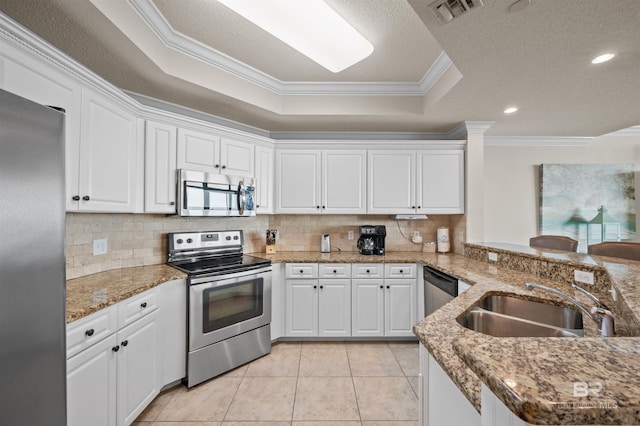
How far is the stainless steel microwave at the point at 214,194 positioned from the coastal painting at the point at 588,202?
3.88 metres

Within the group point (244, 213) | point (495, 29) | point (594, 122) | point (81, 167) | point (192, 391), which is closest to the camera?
point (495, 29)

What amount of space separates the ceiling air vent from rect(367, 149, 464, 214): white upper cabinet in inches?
70.6

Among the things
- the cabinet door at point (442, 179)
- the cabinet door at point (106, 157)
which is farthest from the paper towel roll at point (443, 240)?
the cabinet door at point (106, 157)

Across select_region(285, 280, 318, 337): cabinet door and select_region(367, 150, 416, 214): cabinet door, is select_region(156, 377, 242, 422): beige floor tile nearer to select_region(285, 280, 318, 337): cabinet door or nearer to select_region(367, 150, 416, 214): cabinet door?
select_region(285, 280, 318, 337): cabinet door

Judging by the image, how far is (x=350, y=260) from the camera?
291 centimetres

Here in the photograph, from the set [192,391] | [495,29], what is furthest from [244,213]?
[495,29]

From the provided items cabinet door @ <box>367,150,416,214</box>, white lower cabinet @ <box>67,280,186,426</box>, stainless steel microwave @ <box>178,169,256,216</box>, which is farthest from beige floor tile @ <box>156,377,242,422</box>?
cabinet door @ <box>367,150,416,214</box>

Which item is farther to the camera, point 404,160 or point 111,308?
point 404,160

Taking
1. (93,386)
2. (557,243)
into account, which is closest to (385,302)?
(557,243)

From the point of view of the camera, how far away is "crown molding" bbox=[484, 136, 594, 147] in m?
3.80

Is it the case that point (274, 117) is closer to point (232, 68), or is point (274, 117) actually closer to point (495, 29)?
point (232, 68)

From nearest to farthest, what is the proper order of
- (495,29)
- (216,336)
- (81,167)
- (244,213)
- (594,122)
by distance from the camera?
(495,29)
(81,167)
(216,336)
(244,213)
(594,122)

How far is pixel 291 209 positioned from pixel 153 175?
55.3 inches

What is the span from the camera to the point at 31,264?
2.93ft
